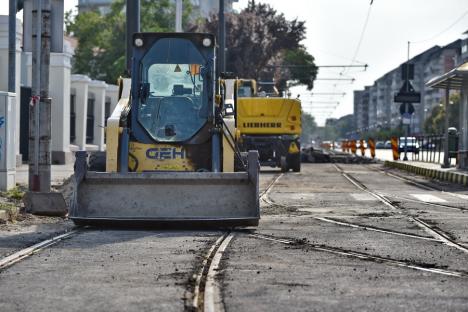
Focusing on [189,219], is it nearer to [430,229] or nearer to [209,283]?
[430,229]

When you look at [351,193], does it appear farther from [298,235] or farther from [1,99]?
[298,235]

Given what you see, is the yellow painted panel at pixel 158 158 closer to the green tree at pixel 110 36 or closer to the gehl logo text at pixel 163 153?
the gehl logo text at pixel 163 153

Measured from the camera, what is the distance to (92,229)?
42.4 feet

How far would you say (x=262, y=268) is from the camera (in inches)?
359

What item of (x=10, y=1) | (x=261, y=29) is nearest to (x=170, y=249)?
(x=10, y=1)

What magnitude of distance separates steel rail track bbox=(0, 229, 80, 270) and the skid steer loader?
3.41 feet

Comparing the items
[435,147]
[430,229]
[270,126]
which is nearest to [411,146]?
[435,147]

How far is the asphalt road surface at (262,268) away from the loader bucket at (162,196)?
36 centimetres

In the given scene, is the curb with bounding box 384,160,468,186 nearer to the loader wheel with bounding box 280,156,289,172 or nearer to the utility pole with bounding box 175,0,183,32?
the loader wheel with bounding box 280,156,289,172

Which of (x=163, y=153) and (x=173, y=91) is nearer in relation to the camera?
(x=163, y=153)

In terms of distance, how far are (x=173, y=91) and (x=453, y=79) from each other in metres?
19.7

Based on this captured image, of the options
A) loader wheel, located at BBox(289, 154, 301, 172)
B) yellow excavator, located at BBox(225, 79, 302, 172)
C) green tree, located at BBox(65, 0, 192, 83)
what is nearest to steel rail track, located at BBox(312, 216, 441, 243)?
yellow excavator, located at BBox(225, 79, 302, 172)

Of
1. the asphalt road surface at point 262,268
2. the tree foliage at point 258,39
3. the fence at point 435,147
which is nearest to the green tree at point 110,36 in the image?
the tree foliage at point 258,39

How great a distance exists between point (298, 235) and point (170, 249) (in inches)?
86.5
